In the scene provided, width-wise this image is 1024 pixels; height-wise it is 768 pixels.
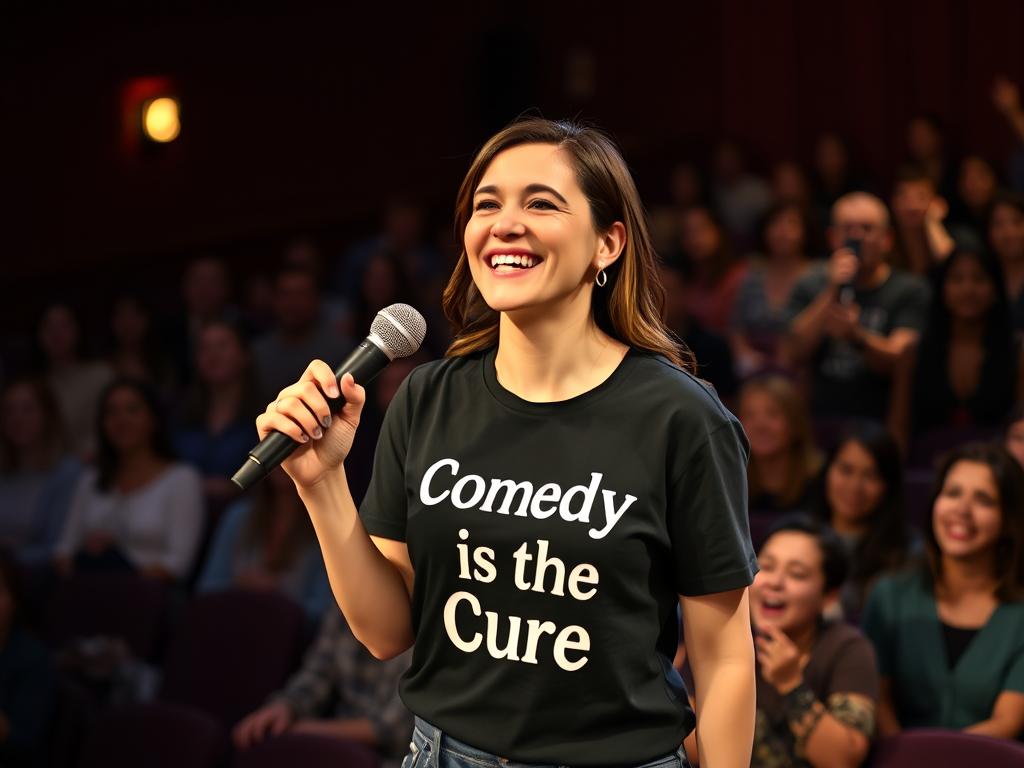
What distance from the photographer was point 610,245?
1.36 m

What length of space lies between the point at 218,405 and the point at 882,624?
2.37m

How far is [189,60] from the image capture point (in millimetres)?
6434

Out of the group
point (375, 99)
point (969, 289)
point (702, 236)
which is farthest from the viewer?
point (375, 99)

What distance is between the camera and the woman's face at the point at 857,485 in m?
3.00

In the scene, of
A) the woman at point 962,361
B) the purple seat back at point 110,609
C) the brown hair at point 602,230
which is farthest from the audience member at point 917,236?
the brown hair at point 602,230

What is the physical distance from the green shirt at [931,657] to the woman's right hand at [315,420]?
1.49 m

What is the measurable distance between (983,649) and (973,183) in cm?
340

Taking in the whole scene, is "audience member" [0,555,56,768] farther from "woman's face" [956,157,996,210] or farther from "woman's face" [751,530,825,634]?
"woman's face" [956,157,996,210]

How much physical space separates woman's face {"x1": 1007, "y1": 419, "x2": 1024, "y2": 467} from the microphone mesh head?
1.86 metres

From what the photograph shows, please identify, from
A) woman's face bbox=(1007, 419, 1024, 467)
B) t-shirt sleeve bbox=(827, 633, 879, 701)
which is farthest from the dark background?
t-shirt sleeve bbox=(827, 633, 879, 701)

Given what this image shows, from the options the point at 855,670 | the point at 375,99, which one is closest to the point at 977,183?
the point at 375,99

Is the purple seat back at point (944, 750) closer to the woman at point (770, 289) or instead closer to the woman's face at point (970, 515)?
the woman's face at point (970, 515)

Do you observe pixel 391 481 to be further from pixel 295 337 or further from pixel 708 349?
pixel 295 337

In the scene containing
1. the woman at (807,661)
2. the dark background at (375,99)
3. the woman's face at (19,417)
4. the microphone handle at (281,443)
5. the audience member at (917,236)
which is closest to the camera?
the microphone handle at (281,443)
